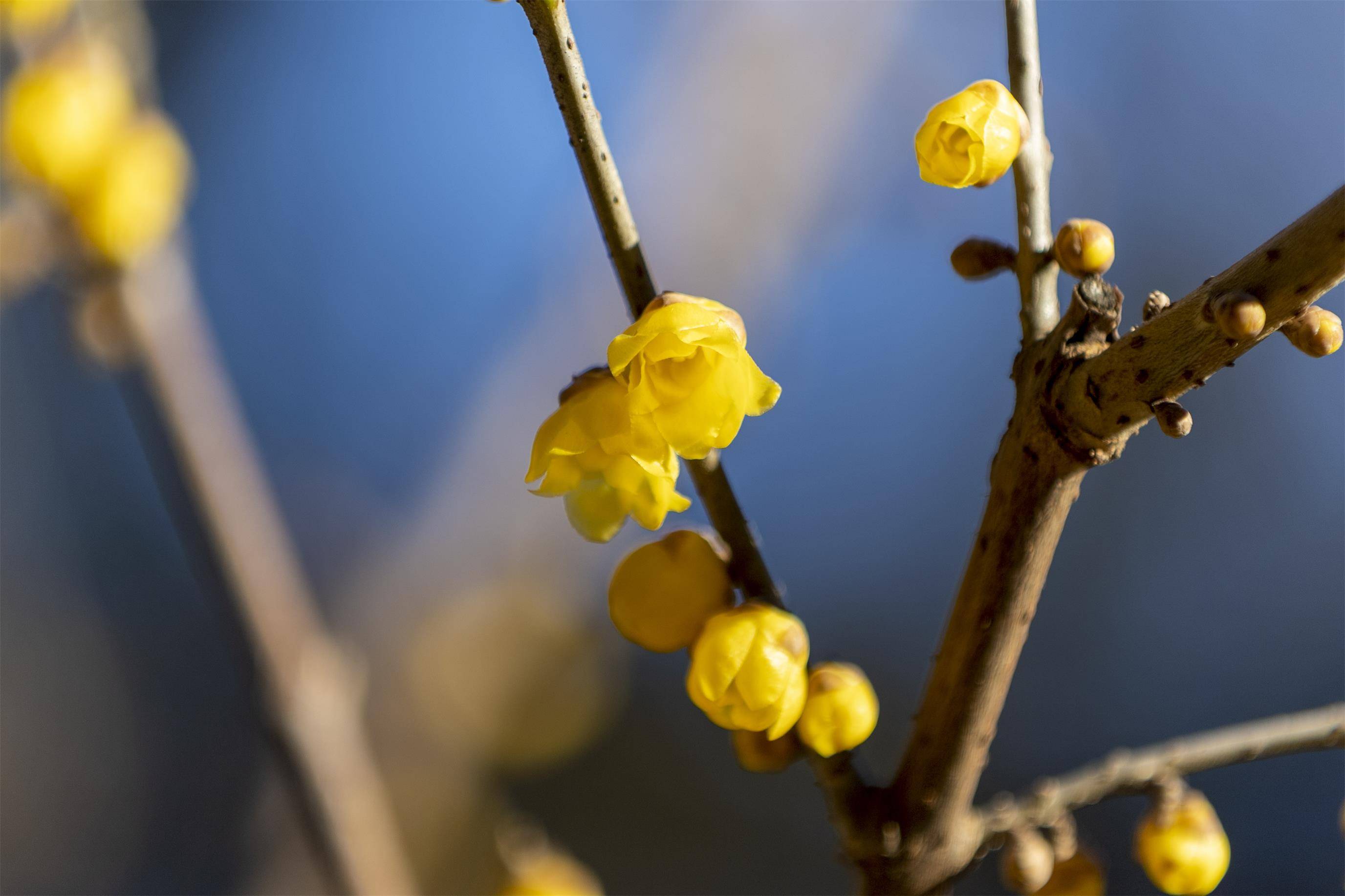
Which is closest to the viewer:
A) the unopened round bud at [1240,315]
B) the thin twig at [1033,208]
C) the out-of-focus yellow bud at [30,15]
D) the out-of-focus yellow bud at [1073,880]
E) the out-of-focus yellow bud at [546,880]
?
the unopened round bud at [1240,315]

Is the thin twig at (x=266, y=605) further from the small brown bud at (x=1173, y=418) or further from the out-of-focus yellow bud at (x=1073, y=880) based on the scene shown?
the small brown bud at (x=1173, y=418)

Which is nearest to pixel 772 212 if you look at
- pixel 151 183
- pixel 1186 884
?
pixel 151 183

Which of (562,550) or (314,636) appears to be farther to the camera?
(562,550)

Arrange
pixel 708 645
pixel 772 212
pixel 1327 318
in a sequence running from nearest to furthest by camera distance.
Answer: pixel 1327 318, pixel 708 645, pixel 772 212

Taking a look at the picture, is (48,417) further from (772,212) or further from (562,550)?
(772,212)

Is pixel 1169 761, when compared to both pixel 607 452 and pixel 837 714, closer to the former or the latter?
pixel 837 714

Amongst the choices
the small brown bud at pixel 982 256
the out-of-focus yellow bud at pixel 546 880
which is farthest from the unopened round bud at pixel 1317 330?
the out-of-focus yellow bud at pixel 546 880

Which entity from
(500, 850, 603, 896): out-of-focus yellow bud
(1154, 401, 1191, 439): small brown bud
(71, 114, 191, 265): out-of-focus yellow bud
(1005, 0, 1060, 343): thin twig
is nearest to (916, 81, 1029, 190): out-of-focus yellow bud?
(1005, 0, 1060, 343): thin twig
